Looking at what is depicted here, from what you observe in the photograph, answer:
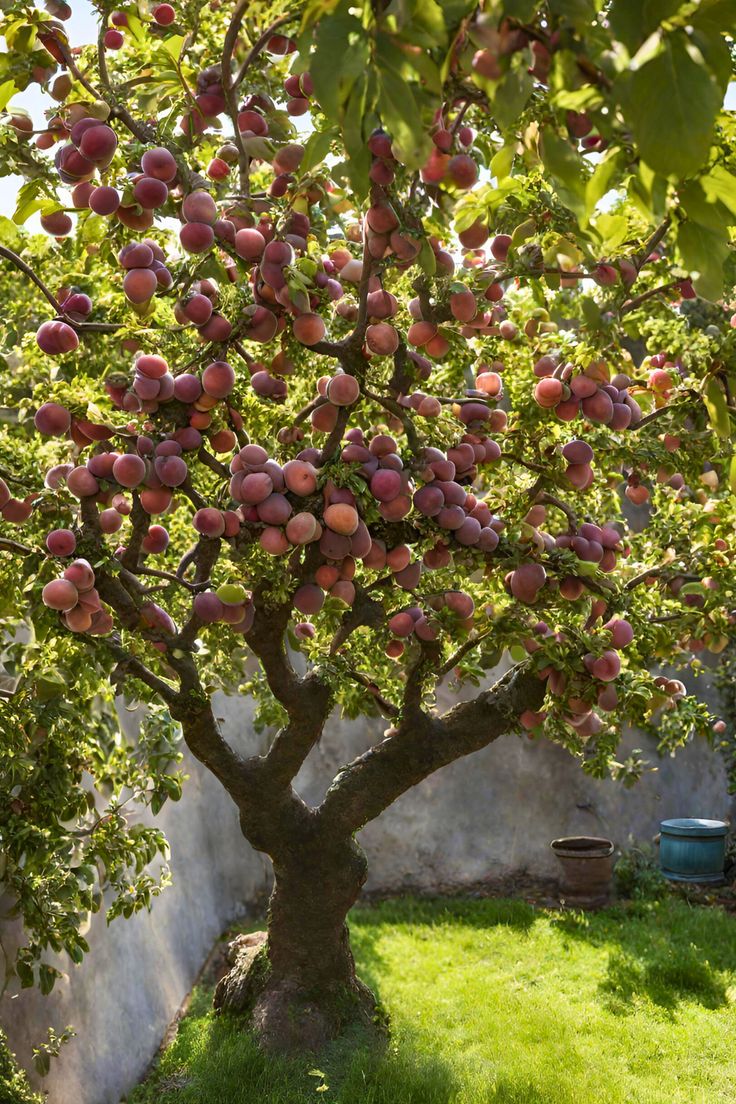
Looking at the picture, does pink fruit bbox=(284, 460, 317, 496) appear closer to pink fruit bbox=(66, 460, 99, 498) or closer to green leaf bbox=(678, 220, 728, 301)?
pink fruit bbox=(66, 460, 99, 498)

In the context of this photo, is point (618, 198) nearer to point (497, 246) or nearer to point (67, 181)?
point (497, 246)

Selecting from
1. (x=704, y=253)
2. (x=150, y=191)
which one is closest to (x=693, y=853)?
(x=150, y=191)

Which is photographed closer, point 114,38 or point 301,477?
point 301,477

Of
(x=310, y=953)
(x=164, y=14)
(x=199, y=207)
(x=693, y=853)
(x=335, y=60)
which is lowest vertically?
(x=693, y=853)

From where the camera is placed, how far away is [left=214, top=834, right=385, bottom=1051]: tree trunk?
312 cm

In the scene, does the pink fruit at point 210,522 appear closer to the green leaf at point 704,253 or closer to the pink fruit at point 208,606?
the pink fruit at point 208,606

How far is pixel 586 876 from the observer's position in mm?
5547

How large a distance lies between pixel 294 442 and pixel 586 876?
404 centimetres

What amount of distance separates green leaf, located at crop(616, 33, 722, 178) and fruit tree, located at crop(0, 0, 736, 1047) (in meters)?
0.44

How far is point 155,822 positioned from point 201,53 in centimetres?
312

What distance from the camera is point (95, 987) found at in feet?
10.5

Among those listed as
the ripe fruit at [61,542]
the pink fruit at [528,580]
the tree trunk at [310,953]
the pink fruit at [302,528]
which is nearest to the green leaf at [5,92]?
the ripe fruit at [61,542]

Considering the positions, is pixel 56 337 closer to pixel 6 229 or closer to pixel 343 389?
→ pixel 6 229

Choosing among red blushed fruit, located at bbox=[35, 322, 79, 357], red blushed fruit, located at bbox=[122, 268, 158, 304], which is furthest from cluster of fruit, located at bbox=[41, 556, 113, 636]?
red blushed fruit, located at bbox=[122, 268, 158, 304]
